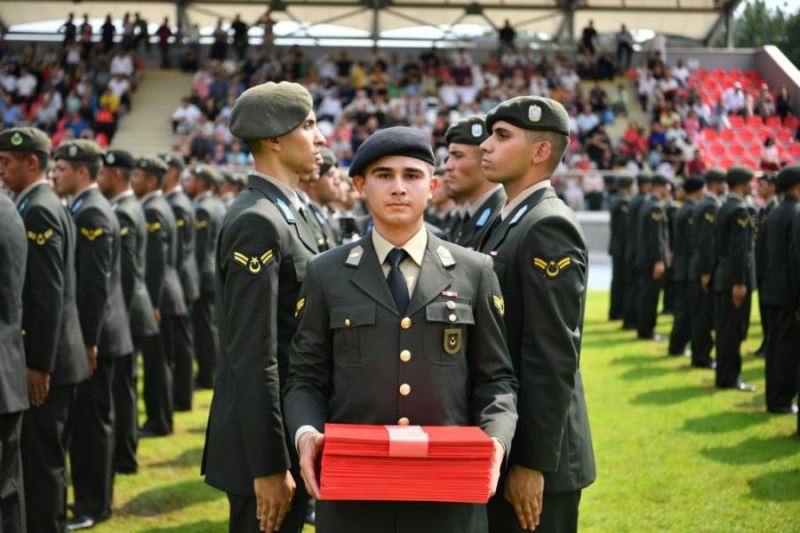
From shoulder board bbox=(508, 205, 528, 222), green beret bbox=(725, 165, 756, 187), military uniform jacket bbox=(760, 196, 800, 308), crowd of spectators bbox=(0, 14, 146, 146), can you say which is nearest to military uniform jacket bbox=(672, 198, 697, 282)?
green beret bbox=(725, 165, 756, 187)

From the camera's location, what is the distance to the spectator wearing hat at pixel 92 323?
589 centimetres

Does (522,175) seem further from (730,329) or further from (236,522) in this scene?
(730,329)

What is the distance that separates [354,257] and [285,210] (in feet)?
2.37

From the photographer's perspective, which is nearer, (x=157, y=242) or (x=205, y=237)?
(x=157, y=242)

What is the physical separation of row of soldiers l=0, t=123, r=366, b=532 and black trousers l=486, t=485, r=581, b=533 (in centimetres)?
126

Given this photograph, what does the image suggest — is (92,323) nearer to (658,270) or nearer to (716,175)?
(716,175)

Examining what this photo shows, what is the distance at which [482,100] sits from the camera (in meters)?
27.4

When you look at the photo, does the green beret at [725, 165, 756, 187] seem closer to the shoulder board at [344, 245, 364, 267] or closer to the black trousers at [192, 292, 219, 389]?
the black trousers at [192, 292, 219, 389]

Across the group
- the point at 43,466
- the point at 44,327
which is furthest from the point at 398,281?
the point at 43,466

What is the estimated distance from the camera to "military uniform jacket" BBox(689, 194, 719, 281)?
11.0m

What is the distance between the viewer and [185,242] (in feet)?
30.8

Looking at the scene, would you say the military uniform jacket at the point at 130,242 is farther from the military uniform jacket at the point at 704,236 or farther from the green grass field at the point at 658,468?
the military uniform jacket at the point at 704,236

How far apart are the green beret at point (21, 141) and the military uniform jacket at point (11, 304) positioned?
2.78 feet

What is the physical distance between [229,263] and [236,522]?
0.91 metres
